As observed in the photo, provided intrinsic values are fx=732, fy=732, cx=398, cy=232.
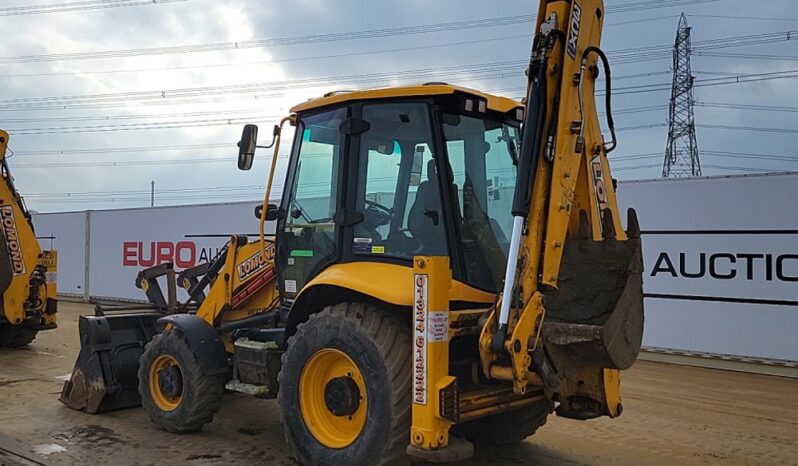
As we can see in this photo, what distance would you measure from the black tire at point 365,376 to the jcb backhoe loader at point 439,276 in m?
0.01

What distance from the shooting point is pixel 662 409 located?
7.41 meters

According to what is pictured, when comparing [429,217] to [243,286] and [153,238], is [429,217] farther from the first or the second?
[153,238]

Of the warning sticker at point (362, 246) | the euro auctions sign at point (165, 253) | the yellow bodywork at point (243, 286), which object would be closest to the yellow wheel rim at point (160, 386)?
the yellow bodywork at point (243, 286)

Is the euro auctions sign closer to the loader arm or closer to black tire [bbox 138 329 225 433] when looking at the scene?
black tire [bbox 138 329 225 433]

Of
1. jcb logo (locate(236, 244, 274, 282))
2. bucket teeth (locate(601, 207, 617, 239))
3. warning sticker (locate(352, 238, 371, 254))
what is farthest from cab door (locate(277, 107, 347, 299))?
bucket teeth (locate(601, 207, 617, 239))

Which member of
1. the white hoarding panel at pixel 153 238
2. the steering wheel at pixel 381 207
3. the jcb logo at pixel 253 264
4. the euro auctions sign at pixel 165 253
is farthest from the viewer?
the euro auctions sign at pixel 165 253

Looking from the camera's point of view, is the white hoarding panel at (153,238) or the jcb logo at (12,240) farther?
the white hoarding panel at (153,238)

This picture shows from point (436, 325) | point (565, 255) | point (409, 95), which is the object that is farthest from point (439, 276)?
point (409, 95)

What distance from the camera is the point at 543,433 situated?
629 centimetres

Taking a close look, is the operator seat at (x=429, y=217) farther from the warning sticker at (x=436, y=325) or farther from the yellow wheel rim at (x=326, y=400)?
the yellow wheel rim at (x=326, y=400)

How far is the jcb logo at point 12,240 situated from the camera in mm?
10148

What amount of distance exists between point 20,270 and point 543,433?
25.3ft

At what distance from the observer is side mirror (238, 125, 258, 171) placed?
5.65m

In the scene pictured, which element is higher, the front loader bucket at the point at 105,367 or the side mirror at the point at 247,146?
the side mirror at the point at 247,146
